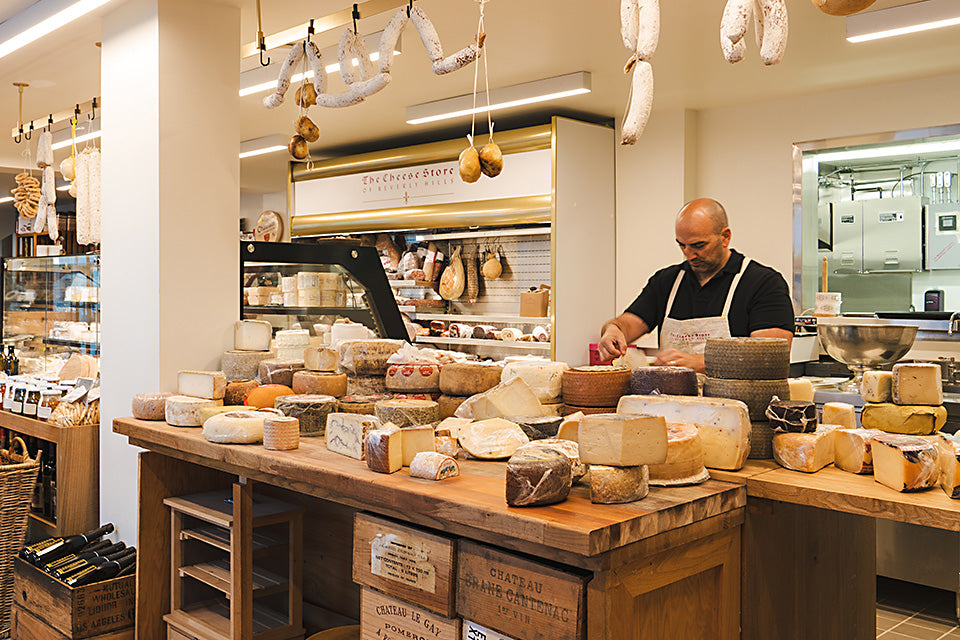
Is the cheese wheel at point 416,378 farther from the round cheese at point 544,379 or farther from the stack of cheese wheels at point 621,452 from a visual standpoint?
the stack of cheese wheels at point 621,452

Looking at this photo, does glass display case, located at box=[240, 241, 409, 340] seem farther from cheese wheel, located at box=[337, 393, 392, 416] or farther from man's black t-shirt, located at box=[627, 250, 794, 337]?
man's black t-shirt, located at box=[627, 250, 794, 337]

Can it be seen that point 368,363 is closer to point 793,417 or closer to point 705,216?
point 793,417

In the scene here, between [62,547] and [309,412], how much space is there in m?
1.66

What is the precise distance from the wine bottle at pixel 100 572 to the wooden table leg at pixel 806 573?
232cm

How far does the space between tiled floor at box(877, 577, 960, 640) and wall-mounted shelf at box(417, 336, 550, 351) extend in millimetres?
2876

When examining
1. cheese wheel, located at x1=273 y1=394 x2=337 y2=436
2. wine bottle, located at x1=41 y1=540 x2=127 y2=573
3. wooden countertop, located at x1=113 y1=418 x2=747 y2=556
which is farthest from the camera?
wine bottle, located at x1=41 y1=540 x2=127 y2=573

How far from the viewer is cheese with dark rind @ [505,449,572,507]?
143 centimetres

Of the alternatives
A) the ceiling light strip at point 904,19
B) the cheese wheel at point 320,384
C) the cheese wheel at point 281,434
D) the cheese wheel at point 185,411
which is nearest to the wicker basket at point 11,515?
the cheese wheel at point 185,411

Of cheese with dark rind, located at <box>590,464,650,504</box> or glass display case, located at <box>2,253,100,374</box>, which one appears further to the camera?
glass display case, located at <box>2,253,100,374</box>

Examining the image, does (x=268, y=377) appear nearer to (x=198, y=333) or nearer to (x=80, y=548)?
(x=198, y=333)

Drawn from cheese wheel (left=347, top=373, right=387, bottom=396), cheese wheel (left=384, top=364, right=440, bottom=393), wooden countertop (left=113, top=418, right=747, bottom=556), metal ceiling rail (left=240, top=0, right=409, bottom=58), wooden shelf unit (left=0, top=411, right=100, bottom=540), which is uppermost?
metal ceiling rail (left=240, top=0, right=409, bottom=58)

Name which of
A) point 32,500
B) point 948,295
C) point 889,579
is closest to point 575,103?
point 948,295

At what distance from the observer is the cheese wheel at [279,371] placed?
2.76m

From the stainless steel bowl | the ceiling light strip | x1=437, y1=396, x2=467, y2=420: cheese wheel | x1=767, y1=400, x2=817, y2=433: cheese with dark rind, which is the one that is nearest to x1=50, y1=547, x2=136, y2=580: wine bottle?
x1=437, y1=396, x2=467, y2=420: cheese wheel
